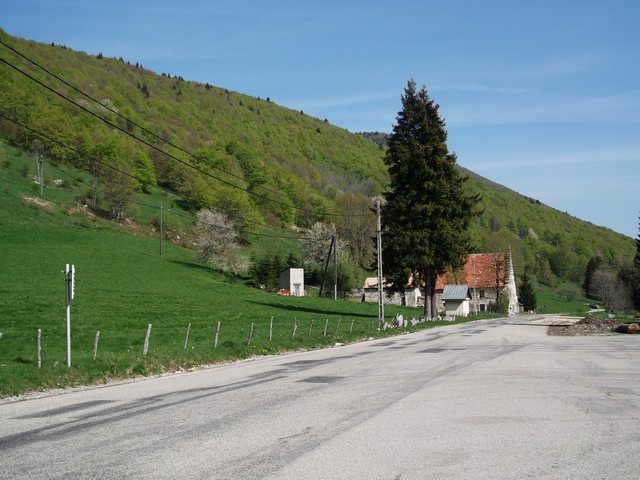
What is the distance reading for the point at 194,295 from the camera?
60562 mm

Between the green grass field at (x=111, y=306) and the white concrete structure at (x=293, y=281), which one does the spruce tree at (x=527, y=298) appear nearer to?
the white concrete structure at (x=293, y=281)

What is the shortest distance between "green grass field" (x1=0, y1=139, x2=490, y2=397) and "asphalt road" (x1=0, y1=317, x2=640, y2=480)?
12.1 feet

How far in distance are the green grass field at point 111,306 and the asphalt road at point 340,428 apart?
145 inches

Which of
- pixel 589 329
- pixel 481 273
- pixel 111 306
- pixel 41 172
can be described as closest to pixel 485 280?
pixel 481 273

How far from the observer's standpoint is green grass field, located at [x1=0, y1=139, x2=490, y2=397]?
68.7ft

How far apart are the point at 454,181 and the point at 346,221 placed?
65588mm

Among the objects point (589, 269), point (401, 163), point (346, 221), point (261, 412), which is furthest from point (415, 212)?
point (589, 269)

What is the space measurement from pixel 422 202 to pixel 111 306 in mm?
25492

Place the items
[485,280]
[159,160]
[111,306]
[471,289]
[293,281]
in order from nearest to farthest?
[111,306] < [293,281] < [485,280] < [471,289] < [159,160]

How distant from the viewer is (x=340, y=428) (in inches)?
380

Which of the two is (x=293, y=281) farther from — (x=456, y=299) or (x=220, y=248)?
(x=456, y=299)

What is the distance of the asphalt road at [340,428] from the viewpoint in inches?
289

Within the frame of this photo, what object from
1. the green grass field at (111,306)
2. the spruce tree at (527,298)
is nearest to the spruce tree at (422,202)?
the green grass field at (111,306)

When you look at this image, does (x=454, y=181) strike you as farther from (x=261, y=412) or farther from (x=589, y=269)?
(x=589, y=269)
